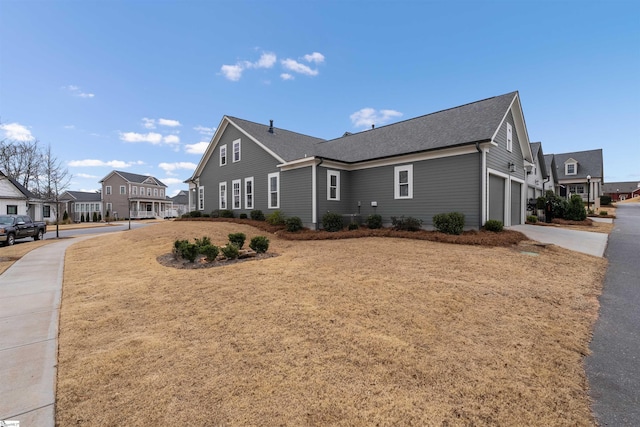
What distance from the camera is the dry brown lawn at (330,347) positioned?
7.17 ft

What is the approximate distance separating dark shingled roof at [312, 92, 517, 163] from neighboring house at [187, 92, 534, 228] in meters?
0.05

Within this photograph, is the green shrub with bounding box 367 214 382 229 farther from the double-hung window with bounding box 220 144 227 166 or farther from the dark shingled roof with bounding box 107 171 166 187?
the dark shingled roof with bounding box 107 171 166 187

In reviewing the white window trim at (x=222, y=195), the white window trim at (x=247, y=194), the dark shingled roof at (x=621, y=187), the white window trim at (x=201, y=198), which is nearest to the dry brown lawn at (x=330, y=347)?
the white window trim at (x=247, y=194)

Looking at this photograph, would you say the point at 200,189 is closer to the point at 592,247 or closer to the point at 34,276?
the point at 34,276

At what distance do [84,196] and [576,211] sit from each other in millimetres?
64681

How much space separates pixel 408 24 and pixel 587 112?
11433mm

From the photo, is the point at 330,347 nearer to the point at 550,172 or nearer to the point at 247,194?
the point at 247,194

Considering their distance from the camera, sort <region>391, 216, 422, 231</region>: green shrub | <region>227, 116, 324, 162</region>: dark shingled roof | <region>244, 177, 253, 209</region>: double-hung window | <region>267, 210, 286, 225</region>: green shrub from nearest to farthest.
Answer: <region>391, 216, 422, 231</region>: green shrub → <region>267, 210, 286, 225</region>: green shrub → <region>227, 116, 324, 162</region>: dark shingled roof → <region>244, 177, 253, 209</region>: double-hung window

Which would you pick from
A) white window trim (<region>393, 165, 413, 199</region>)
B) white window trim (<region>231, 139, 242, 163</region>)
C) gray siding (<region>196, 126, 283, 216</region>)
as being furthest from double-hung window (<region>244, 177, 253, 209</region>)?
white window trim (<region>393, 165, 413, 199</region>)

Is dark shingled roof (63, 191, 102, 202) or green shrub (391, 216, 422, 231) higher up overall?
dark shingled roof (63, 191, 102, 202)

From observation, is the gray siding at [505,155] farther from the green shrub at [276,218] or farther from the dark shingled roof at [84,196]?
the dark shingled roof at [84,196]

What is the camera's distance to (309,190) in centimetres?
1438

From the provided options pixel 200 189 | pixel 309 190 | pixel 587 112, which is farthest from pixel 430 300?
pixel 200 189

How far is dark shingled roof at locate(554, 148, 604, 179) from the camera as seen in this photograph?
112 feet
